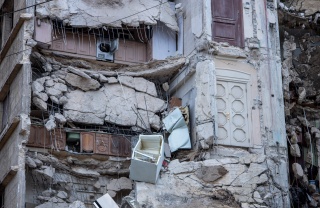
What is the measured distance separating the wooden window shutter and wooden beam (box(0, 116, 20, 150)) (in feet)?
17.2

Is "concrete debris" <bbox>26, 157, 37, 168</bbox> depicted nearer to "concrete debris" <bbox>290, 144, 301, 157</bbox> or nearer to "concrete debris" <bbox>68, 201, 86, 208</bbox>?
"concrete debris" <bbox>68, 201, 86, 208</bbox>

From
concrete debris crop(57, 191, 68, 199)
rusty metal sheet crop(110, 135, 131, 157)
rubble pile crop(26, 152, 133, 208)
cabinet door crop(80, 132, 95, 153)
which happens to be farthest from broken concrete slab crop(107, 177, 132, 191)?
concrete debris crop(57, 191, 68, 199)

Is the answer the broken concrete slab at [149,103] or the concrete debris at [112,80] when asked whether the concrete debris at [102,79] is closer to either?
the concrete debris at [112,80]

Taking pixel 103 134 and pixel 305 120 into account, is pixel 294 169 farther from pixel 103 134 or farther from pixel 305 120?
pixel 103 134

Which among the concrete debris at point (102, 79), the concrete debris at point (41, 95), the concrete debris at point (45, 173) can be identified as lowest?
the concrete debris at point (45, 173)

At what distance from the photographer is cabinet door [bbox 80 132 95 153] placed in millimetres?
18500

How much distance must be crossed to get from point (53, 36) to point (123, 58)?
1.96 meters

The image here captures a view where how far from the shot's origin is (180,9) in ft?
65.5

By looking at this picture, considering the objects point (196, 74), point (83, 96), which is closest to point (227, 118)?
point (196, 74)

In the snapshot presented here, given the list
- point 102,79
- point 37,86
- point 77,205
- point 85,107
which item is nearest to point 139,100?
point 102,79

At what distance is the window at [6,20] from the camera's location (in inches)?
814

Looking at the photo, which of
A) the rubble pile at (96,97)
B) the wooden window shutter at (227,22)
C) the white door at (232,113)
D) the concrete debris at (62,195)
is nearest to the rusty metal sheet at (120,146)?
the rubble pile at (96,97)

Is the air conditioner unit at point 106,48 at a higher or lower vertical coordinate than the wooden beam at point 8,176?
higher

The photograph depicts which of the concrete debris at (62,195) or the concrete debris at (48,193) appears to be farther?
the concrete debris at (62,195)
